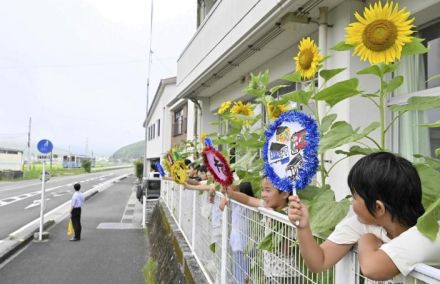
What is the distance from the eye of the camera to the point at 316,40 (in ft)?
17.4

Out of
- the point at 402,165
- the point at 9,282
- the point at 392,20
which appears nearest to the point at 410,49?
the point at 392,20

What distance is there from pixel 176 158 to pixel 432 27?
9.37 feet

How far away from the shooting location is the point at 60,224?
14.8 metres

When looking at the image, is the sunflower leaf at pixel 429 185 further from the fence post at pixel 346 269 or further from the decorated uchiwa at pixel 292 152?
the decorated uchiwa at pixel 292 152

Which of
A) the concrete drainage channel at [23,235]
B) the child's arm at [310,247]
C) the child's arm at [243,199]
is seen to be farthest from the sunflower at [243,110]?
the concrete drainage channel at [23,235]

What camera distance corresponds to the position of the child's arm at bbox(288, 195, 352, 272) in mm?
1438

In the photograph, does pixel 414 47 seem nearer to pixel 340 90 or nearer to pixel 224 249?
pixel 340 90

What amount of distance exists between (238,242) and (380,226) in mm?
1708

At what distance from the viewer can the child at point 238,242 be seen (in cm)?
292

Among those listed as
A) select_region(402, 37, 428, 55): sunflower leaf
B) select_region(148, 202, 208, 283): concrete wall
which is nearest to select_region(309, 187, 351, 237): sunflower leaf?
select_region(402, 37, 428, 55): sunflower leaf

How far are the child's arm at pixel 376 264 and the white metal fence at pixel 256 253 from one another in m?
0.04

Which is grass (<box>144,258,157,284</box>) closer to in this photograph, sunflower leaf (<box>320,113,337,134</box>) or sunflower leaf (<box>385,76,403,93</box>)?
sunflower leaf (<box>320,113,337,134</box>)

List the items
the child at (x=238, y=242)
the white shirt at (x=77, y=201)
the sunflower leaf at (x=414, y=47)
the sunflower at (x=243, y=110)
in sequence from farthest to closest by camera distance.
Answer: the white shirt at (x=77, y=201) < the sunflower at (x=243, y=110) < the child at (x=238, y=242) < the sunflower leaf at (x=414, y=47)

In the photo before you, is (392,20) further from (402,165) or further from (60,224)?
(60,224)
